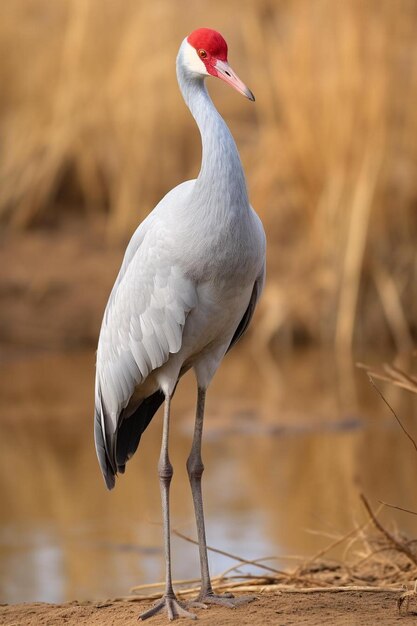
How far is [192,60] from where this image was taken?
4.68 meters

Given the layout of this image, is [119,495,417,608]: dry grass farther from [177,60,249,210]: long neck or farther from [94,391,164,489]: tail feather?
[177,60,249,210]: long neck

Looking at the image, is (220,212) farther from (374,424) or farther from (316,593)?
(374,424)

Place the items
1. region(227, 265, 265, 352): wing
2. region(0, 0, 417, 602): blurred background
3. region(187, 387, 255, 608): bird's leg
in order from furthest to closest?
region(0, 0, 417, 602): blurred background, region(227, 265, 265, 352): wing, region(187, 387, 255, 608): bird's leg

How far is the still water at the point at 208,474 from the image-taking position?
6.53 metres

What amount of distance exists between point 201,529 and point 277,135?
6.95m

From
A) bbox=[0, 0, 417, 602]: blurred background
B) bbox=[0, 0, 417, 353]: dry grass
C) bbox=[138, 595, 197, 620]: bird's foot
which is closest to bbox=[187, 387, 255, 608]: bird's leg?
bbox=[138, 595, 197, 620]: bird's foot

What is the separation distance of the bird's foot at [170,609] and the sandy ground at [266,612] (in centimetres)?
3

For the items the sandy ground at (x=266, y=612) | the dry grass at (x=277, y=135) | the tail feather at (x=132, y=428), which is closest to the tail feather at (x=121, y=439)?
the tail feather at (x=132, y=428)

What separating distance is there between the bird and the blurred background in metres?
1.47

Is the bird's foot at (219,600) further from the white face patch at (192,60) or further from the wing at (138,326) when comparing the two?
the white face patch at (192,60)

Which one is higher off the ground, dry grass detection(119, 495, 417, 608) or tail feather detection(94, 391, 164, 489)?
tail feather detection(94, 391, 164, 489)

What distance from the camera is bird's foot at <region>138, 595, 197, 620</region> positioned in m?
4.34

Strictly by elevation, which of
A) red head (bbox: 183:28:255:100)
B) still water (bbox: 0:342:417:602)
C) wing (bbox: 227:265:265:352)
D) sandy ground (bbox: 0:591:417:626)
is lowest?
sandy ground (bbox: 0:591:417:626)

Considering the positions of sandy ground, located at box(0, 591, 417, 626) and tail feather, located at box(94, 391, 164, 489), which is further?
tail feather, located at box(94, 391, 164, 489)
